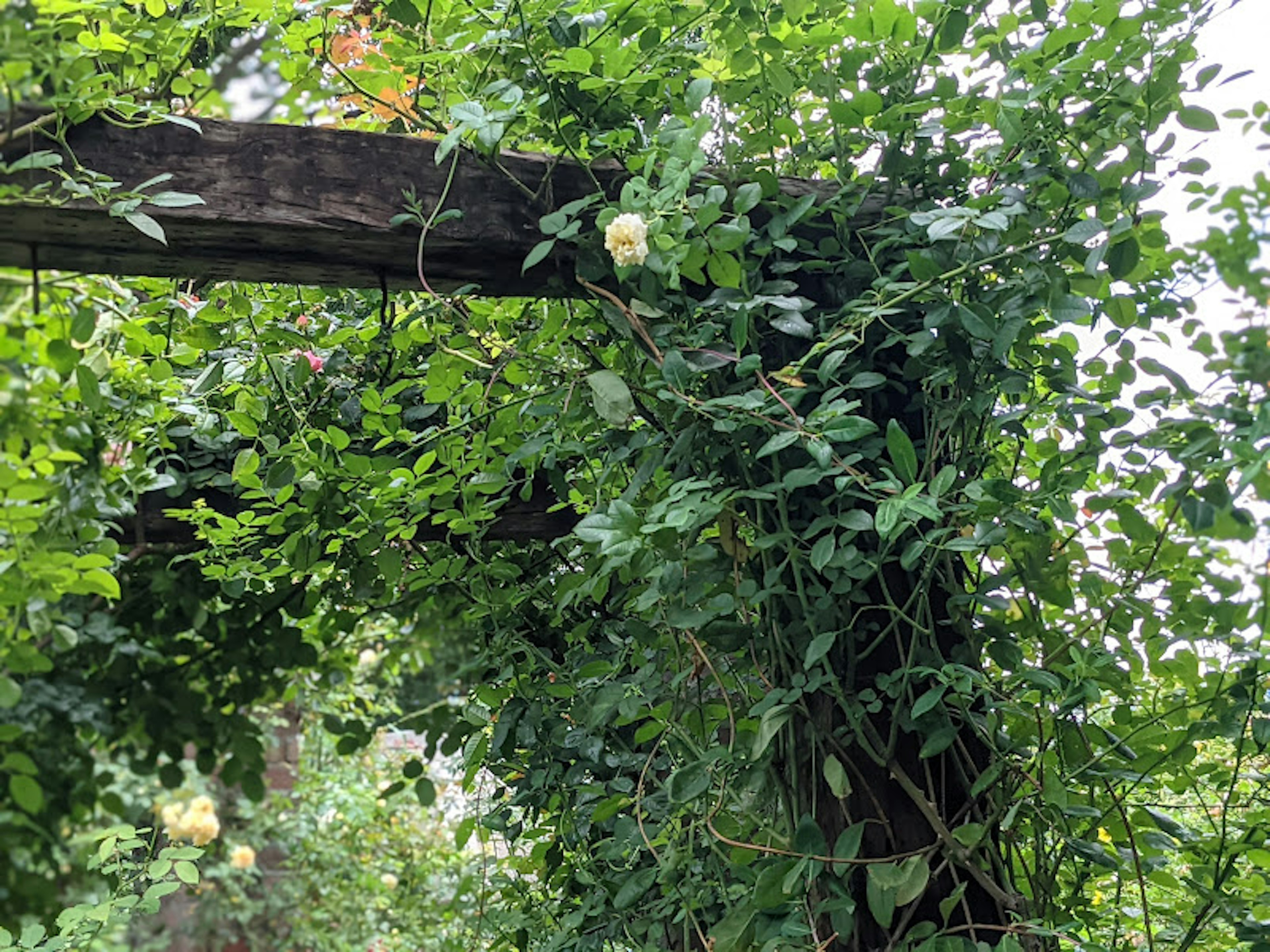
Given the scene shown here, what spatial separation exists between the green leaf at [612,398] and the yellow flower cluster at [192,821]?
0.60m

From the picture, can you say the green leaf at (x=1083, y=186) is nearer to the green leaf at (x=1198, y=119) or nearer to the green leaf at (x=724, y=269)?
the green leaf at (x=1198, y=119)

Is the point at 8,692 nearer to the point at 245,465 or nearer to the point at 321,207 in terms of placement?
the point at 321,207

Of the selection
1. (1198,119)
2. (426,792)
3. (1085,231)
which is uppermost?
(1198,119)

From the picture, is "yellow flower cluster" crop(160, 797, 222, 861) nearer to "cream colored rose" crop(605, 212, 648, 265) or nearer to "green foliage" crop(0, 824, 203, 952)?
"green foliage" crop(0, 824, 203, 952)

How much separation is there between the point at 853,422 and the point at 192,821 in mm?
899

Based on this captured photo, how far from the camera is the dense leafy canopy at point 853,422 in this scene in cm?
83

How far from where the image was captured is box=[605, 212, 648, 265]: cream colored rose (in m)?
0.84

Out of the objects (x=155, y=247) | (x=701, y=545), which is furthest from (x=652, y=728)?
(x=155, y=247)

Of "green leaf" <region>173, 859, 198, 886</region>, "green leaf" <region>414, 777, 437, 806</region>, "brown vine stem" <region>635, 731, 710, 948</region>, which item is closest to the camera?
"brown vine stem" <region>635, 731, 710, 948</region>

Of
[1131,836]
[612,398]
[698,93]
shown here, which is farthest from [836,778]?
[698,93]

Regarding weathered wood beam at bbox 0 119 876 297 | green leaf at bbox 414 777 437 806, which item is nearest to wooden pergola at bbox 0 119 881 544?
weathered wood beam at bbox 0 119 876 297

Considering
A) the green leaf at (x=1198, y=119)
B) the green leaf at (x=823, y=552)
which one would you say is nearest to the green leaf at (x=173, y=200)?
the green leaf at (x=823, y=552)

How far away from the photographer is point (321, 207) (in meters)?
0.88

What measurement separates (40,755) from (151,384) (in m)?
0.53
